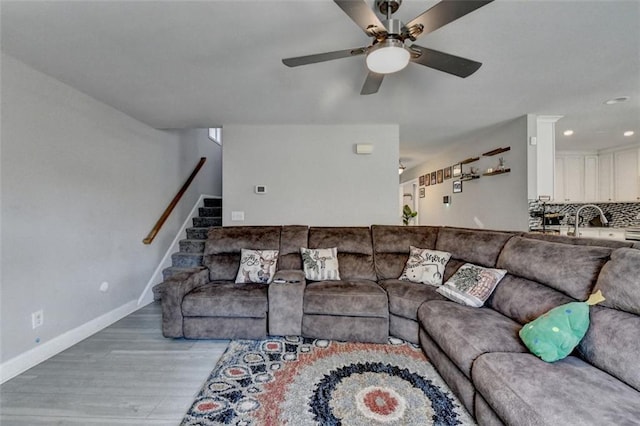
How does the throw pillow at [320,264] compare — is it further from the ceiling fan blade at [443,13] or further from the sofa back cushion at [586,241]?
the ceiling fan blade at [443,13]

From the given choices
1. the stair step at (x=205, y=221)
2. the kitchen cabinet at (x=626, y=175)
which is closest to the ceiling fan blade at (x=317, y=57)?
the stair step at (x=205, y=221)

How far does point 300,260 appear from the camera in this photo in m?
3.00

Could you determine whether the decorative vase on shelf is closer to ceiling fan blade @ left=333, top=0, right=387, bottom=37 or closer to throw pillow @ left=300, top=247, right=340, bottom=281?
throw pillow @ left=300, top=247, right=340, bottom=281

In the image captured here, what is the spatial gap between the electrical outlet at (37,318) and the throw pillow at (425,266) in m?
3.16

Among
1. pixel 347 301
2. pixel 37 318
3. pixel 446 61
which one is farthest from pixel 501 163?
pixel 37 318

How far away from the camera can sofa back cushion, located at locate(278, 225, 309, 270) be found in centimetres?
300

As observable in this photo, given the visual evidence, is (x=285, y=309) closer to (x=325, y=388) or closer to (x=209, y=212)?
(x=325, y=388)

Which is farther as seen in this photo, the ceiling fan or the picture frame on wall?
Result: the picture frame on wall

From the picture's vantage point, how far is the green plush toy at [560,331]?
4.45 ft

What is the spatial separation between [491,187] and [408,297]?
292 cm

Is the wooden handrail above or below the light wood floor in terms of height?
above

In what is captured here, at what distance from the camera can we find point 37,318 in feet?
7.21

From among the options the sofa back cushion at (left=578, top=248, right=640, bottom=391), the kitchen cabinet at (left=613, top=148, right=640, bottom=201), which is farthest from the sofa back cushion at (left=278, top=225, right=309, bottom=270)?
the kitchen cabinet at (left=613, top=148, right=640, bottom=201)

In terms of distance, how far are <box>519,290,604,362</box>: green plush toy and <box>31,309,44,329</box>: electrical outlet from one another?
11.3ft
